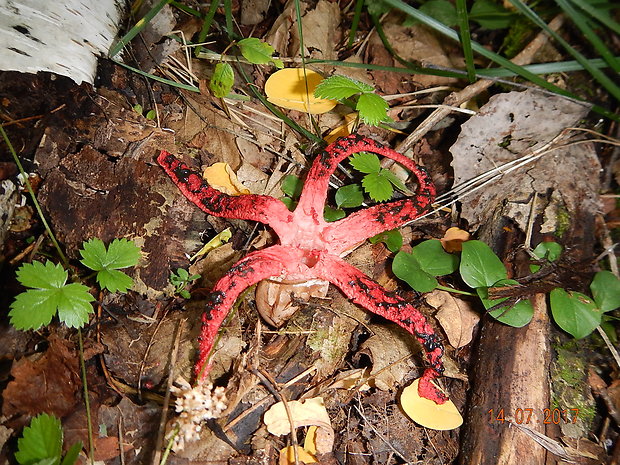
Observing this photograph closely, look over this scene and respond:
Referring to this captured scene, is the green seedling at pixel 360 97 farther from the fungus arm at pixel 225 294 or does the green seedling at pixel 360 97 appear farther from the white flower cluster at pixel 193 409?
the white flower cluster at pixel 193 409

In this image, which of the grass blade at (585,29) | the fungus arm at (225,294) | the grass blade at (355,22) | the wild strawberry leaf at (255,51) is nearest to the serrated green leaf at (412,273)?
the fungus arm at (225,294)

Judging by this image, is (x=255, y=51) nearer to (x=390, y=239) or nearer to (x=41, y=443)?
(x=390, y=239)

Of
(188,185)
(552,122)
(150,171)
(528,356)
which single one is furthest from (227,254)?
(552,122)

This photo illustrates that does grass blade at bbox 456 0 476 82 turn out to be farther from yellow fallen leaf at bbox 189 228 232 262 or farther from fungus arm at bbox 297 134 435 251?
yellow fallen leaf at bbox 189 228 232 262

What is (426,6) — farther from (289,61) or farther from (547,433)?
(547,433)

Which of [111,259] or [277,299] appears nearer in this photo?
[111,259]

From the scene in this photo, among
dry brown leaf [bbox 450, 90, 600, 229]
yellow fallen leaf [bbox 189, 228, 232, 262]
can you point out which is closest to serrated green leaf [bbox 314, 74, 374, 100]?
dry brown leaf [bbox 450, 90, 600, 229]

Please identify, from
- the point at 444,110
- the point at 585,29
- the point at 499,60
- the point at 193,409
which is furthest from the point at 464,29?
the point at 193,409

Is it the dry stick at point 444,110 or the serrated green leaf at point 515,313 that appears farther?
the dry stick at point 444,110
